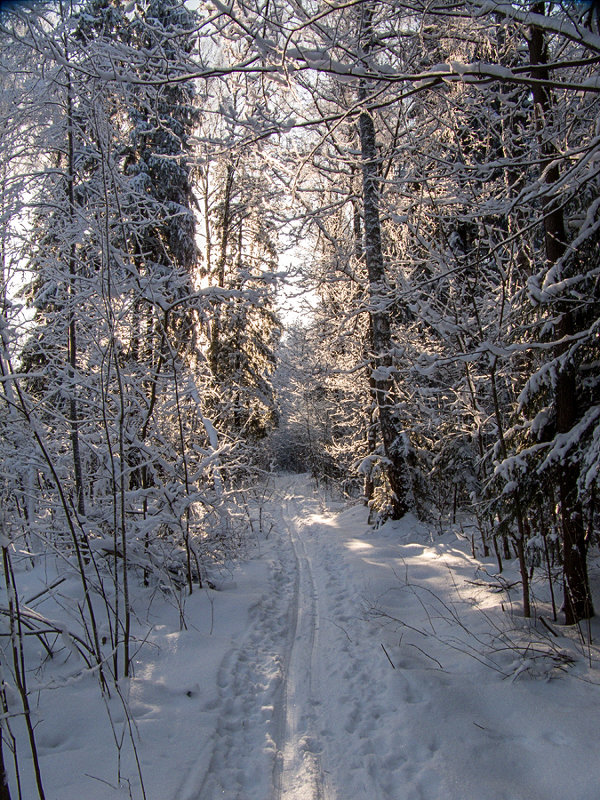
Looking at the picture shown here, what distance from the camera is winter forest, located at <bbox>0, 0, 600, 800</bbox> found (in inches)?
106

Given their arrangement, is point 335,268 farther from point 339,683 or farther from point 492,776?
point 492,776

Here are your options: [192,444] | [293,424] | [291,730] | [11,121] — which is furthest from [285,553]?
[293,424]

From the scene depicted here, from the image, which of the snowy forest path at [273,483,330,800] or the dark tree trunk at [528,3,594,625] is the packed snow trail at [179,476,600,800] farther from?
the dark tree trunk at [528,3,594,625]

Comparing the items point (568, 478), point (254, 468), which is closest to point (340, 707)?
point (568, 478)

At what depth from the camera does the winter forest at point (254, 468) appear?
8.86ft

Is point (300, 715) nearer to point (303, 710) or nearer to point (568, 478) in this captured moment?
point (303, 710)

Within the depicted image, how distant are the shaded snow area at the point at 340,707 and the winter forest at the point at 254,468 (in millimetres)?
21

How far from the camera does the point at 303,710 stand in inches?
134

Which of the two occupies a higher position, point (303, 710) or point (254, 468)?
point (254, 468)

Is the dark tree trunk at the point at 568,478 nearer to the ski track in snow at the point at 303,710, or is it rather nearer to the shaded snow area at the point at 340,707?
the shaded snow area at the point at 340,707

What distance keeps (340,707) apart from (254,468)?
4173 millimetres

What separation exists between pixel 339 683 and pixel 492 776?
1.45 m

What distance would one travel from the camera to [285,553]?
8984mm

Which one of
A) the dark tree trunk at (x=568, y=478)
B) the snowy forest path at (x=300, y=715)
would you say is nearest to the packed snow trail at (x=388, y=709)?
the snowy forest path at (x=300, y=715)
